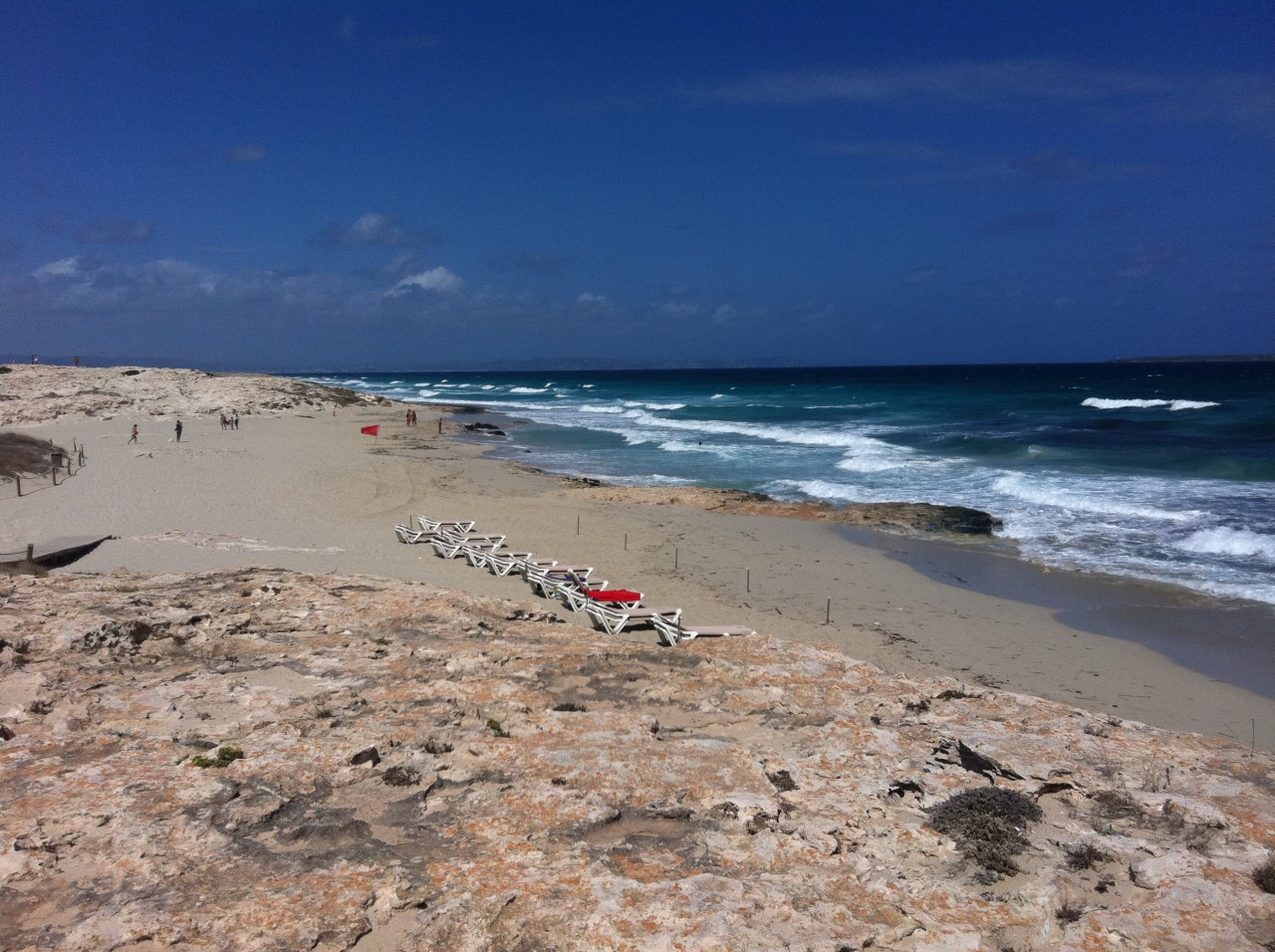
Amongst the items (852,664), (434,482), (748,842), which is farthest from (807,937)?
(434,482)

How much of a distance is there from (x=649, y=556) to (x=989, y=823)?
1101 cm

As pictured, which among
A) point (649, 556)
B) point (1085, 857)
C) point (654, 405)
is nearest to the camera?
point (1085, 857)

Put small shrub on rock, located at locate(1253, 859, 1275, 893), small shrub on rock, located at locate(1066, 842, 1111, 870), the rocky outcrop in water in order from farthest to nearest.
Answer: the rocky outcrop in water, small shrub on rock, located at locate(1066, 842, 1111, 870), small shrub on rock, located at locate(1253, 859, 1275, 893)

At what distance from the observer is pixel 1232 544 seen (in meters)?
16.1

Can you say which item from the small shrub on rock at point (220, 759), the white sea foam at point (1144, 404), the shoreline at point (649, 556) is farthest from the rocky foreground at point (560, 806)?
the white sea foam at point (1144, 404)

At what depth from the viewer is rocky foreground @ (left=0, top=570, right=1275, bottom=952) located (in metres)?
3.76

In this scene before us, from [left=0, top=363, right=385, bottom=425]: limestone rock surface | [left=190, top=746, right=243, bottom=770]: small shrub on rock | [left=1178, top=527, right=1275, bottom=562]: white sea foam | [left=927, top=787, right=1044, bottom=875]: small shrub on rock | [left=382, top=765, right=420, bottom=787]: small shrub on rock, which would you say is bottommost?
[left=1178, top=527, right=1275, bottom=562]: white sea foam

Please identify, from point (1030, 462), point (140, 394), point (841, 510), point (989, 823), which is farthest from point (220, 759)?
point (140, 394)

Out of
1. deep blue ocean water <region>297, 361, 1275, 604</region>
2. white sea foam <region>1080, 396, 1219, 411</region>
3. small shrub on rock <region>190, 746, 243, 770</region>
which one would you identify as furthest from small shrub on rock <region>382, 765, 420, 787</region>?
white sea foam <region>1080, 396, 1219, 411</region>

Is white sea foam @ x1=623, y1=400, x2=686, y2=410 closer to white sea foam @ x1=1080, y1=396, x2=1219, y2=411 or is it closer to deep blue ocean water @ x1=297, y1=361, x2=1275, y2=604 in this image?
deep blue ocean water @ x1=297, y1=361, x2=1275, y2=604

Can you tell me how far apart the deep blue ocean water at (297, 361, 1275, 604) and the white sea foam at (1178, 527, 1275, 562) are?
0.04 metres

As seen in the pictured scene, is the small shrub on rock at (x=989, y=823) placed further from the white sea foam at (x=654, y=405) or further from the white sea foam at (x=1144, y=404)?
the white sea foam at (x=654, y=405)

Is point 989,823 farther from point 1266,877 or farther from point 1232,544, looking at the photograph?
point 1232,544

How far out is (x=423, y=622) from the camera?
840cm
